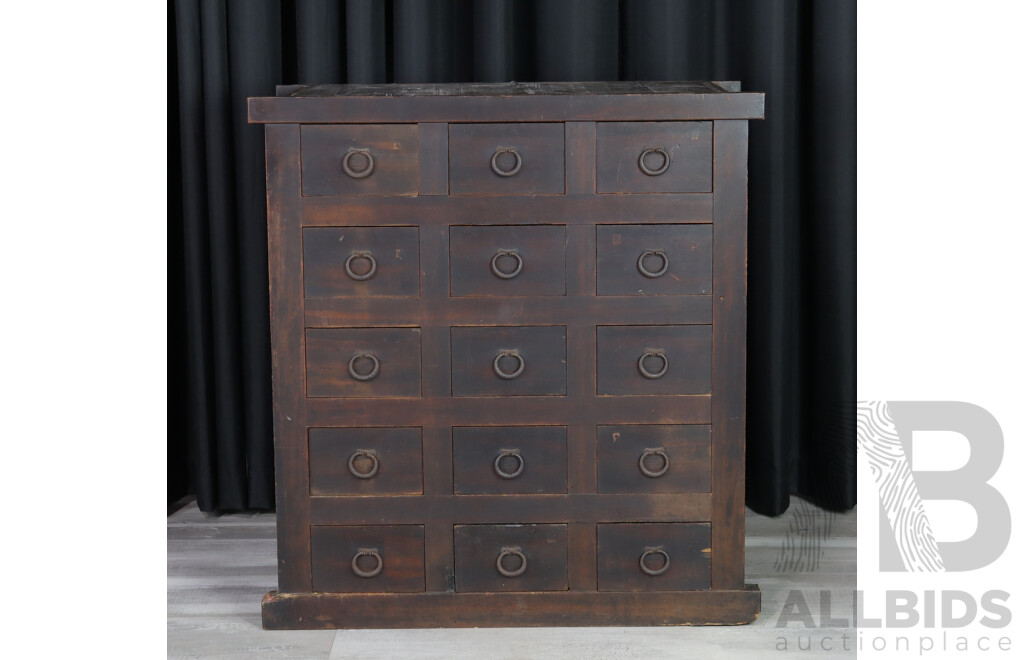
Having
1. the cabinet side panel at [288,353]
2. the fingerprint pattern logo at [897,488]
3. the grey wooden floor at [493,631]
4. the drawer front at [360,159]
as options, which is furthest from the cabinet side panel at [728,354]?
the cabinet side panel at [288,353]

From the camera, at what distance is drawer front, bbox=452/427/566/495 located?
192 centimetres

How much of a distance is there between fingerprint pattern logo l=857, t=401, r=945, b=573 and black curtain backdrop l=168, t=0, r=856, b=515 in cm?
51

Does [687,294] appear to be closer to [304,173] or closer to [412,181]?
[412,181]

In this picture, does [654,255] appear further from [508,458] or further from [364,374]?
[364,374]

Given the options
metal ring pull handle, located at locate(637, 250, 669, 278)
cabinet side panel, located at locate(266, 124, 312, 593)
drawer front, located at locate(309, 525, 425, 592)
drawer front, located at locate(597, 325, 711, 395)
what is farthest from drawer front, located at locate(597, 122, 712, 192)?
drawer front, located at locate(309, 525, 425, 592)

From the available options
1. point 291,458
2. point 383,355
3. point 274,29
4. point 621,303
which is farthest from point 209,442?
point 621,303

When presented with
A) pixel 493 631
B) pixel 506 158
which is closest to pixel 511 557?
pixel 493 631

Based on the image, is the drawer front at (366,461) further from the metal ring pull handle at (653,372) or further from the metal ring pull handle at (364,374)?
the metal ring pull handle at (653,372)

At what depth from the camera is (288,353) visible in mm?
1894

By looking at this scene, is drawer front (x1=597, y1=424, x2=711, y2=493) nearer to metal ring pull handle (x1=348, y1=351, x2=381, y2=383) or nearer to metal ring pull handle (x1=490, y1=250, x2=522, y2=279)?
metal ring pull handle (x1=490, y1=250, x2=522, y2=279)

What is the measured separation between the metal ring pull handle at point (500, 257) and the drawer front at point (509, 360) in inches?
4.2

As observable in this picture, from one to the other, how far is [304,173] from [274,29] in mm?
806

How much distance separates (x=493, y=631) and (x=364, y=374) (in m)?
0.60

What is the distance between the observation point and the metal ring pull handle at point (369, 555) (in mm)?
1943
